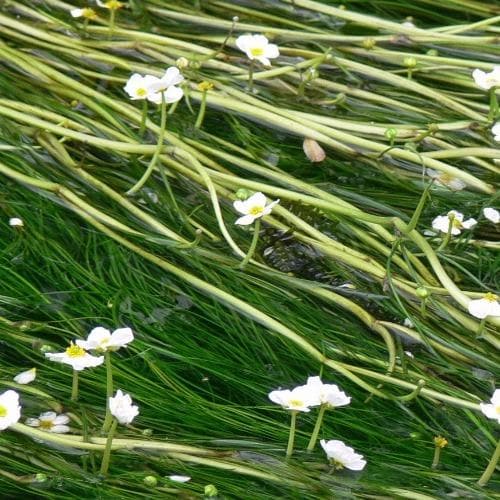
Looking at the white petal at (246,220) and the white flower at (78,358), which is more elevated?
the white petal at (246,220)

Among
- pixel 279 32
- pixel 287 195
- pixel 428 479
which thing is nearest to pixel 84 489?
pixel 428 479

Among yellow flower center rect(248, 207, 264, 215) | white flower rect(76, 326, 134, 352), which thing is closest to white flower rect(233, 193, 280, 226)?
yellow flower center rect(248, 207, 264, 215)

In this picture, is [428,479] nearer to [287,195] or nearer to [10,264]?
[287,195]

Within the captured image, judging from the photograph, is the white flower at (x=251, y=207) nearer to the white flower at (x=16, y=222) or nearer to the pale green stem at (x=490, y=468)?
the white flower at (x=16, y=222)

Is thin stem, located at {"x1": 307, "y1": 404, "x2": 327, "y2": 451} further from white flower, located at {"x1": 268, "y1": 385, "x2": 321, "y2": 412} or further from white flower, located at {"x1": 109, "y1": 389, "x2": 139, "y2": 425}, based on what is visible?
white flower, located at {"x1": 109, "y1": 389, "x2": 139, "y2": 425}

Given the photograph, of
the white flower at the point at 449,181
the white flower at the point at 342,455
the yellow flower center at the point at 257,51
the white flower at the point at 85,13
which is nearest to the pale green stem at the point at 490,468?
the white flower at the point at 342,455
